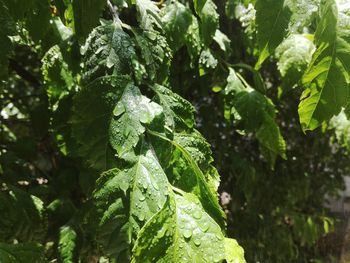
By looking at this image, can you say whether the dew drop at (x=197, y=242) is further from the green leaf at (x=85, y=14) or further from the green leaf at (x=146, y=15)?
the green leaf at (x=146, y=15)

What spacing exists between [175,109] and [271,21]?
0.22m

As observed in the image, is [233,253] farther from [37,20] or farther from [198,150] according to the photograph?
[37,20]

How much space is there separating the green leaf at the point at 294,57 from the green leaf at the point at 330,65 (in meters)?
0.58

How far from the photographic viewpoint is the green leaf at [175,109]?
75cm

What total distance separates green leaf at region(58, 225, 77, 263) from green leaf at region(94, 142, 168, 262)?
21.8 inches

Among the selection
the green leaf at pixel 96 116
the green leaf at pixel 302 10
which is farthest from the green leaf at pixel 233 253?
the green leaf at pixel 302 10

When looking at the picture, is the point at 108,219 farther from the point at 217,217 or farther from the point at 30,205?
the point at 30,205

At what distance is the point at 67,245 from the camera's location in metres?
1.13

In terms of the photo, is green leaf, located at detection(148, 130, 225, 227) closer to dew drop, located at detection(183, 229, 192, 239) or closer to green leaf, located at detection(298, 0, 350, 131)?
dew drop, located at detection(183, 229, 192, 239)

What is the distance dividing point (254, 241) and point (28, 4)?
Result: 1.60 meters

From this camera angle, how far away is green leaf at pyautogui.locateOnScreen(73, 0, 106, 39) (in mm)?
631

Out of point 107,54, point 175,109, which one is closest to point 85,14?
point 107,54

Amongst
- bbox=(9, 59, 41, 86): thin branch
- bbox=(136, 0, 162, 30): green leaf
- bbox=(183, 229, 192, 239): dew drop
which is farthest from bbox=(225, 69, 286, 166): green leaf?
bbox=(9, 59, 41, 86): thin branch

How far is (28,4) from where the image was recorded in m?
0.67
